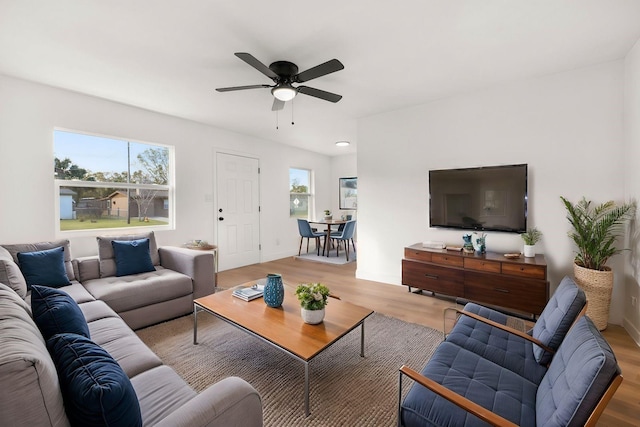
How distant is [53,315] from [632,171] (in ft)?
13.6

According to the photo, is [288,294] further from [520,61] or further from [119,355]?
[520,61]

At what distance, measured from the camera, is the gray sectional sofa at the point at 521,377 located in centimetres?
90

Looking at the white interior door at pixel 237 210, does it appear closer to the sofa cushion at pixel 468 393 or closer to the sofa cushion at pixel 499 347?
the sofa cushion at pixel 499 347

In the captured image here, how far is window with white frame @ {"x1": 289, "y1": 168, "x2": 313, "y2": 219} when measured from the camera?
667cm

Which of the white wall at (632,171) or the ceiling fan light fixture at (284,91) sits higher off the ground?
the ceiling fan light fixture at (284,91)

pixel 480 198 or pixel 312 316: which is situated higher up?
pixel 480 198

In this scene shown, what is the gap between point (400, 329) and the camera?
2713mm

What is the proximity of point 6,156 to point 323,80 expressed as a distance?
3.38 metres

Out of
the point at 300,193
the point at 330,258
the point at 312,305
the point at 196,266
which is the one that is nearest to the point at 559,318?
the point at 312,305

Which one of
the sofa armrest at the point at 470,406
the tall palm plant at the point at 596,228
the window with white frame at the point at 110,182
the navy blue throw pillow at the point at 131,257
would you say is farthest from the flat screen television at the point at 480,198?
the window with white frame at the point at 110,182

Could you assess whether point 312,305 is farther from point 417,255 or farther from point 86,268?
point 86,268

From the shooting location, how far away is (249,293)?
8.18ft

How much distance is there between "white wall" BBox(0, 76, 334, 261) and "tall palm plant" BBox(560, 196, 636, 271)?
186 inches

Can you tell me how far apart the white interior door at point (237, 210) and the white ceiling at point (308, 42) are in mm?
1757
